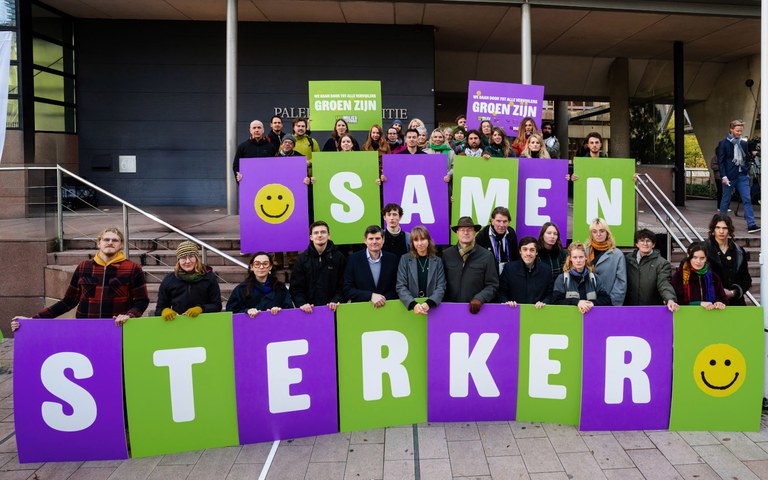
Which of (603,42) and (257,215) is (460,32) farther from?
(257,215)

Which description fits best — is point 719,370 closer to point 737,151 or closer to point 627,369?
point 627,369

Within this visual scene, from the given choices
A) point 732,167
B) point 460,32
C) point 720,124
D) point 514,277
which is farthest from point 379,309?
point 720,124

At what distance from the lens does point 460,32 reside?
47.2ft

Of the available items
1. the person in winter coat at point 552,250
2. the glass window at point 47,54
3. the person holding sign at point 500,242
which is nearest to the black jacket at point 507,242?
the person holding sign at point 500,242

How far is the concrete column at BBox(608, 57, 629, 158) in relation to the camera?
1820 cm

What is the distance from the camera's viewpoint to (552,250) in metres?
5.55

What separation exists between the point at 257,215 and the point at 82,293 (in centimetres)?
235

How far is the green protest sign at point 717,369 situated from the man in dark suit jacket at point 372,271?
2.39 meters

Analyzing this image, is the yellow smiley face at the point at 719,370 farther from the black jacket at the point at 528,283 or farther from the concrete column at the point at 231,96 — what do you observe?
the concrete column at the point at 231,96

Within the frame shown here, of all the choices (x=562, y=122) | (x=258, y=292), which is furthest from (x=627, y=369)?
(x=562, y=122)

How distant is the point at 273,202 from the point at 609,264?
3716mm

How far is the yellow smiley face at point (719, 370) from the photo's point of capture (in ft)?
15.3

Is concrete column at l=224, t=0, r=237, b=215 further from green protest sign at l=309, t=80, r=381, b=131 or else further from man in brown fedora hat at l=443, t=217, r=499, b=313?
man in brown fedora hat at l=443, t=217, r=499, b=313

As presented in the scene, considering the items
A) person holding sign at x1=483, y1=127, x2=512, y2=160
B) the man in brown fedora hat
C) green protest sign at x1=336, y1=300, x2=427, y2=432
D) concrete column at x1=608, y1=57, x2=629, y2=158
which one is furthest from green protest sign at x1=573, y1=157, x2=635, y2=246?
concrete column at x1=608, y1=57, x2=629, y2=158
